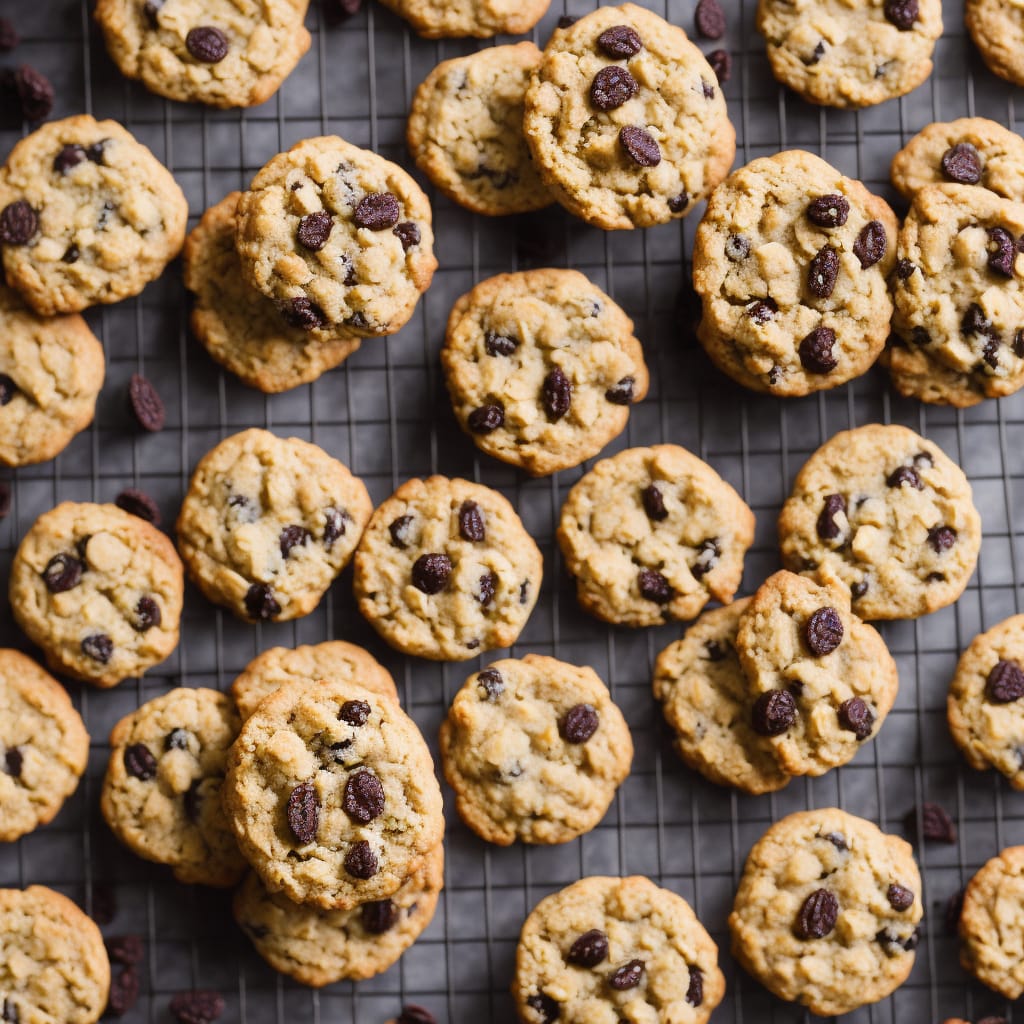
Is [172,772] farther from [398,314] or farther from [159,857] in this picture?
[398,314]

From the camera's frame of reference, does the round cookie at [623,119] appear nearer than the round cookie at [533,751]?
Yes

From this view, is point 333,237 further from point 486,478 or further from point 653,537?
point 653,537

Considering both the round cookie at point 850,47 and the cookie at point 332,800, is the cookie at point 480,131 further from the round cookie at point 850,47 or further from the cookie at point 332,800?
the cookie at point 332,800

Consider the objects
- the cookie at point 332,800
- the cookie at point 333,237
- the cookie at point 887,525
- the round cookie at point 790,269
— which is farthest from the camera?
the cookie at point 887,525

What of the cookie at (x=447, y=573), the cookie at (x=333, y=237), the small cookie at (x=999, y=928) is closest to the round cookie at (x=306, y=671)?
the cookie at (x=447, y=573)

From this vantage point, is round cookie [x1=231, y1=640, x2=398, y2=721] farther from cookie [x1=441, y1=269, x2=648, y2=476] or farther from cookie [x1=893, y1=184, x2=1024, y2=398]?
cookie [x1=893, y1=184, x2=1024, y2=398]

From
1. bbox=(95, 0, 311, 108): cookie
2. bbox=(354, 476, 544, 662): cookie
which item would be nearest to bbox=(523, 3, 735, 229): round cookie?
bbox=(95, 0, 311, 108): cookie

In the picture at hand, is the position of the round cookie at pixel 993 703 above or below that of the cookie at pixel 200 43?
below

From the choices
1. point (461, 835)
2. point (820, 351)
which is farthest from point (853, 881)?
point (820, 351)
